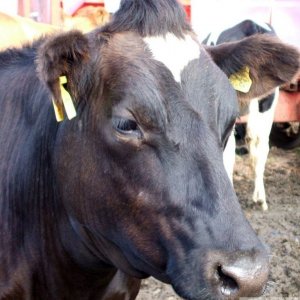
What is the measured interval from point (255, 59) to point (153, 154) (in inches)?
28.6

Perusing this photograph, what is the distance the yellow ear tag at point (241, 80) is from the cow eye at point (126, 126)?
25.2 inches

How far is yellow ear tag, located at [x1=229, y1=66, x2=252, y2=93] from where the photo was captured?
2.46m

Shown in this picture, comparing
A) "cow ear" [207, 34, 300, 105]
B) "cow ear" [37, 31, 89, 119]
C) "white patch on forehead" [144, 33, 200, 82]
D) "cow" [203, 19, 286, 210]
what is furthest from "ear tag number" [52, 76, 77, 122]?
"cow" [203, 19, 286, 210]

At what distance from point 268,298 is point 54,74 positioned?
99.6 inches

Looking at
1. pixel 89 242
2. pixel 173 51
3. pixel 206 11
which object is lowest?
pixel 206 11

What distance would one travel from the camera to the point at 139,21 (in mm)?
2203

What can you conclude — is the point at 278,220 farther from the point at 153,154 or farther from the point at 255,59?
the point at 153,154

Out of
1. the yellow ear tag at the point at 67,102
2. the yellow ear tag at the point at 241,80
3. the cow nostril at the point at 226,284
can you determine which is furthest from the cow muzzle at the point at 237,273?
the yellow ear tag at the point at 241,80

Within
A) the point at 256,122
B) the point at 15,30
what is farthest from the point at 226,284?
the point at 256,122

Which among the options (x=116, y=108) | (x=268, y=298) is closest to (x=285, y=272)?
(x=268, y=298)

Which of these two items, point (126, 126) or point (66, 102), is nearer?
point (126, 126)

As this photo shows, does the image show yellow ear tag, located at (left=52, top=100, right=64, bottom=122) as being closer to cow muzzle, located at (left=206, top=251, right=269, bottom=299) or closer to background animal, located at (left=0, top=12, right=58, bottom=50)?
cow muzzle, located at (left=206, top=251, right=269, bottom=299)

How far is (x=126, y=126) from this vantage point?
202 centimetres

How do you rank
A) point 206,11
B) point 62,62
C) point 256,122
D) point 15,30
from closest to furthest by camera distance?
point 62,62
point 15,30
point 256,122
point 206,11
